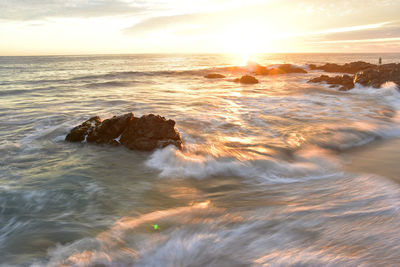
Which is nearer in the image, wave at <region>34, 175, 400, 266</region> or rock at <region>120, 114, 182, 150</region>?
wave at <region>34, 175, 400, 266</region>

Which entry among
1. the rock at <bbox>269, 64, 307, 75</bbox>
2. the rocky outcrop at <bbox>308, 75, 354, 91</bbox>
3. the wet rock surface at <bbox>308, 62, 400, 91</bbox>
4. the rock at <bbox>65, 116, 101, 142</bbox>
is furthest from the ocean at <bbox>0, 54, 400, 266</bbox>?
the rock at <bbox>269, 64, 307, 75</bbox>

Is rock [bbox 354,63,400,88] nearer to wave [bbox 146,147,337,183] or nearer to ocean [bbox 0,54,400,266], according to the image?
ocean [bbox 0,54,400,266]

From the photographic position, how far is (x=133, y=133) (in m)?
7.25

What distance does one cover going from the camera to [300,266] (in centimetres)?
285

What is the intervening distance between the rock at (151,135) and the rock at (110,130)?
1.15 ft

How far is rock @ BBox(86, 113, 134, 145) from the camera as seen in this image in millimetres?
7438

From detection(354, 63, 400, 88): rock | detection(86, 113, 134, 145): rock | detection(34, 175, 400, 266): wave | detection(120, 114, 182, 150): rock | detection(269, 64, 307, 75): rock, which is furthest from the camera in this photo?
detection(269, 64, 307, 75): rock

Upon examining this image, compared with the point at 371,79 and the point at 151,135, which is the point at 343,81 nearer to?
the point at 371,79

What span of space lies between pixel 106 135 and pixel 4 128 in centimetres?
488

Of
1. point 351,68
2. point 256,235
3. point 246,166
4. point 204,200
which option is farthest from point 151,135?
point 351,68

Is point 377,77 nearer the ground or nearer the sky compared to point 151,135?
nearer the sky

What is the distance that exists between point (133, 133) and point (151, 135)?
0.64 meters

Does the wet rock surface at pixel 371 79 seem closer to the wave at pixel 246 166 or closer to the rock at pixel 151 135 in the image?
the wave at pixel 246 166

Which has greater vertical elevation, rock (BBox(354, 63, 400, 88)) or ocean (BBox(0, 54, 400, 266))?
rock (BBox(354, 63, 400, 88))
